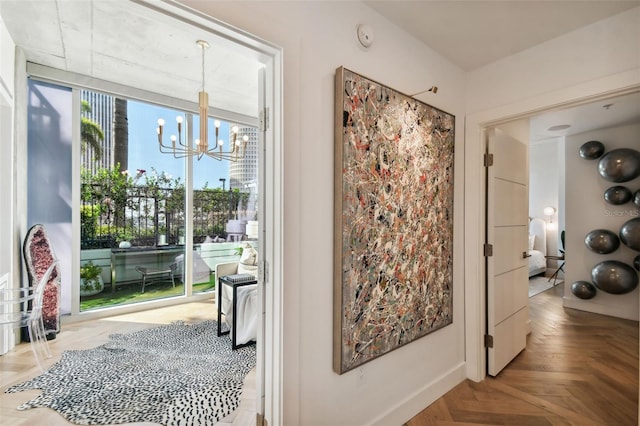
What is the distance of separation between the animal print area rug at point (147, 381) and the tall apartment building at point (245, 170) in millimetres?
2509

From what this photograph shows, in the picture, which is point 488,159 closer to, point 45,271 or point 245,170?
point 245,170

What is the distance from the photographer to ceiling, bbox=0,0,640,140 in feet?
6.01

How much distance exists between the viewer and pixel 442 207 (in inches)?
89.7

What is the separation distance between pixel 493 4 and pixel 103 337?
4408mm

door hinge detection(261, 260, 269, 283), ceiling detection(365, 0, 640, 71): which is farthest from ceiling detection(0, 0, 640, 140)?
door hinge detection(261, 260, 269, 283)

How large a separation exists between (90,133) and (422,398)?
14.9 feet

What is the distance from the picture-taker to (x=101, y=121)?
12.6 feet

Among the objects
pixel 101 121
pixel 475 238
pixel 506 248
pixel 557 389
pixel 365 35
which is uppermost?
pixel 101 121

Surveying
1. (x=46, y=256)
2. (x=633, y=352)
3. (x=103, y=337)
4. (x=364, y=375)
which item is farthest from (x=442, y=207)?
(x=46, y=256)

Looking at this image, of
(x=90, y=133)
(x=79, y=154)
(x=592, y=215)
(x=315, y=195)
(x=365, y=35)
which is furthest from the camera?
(x=592, y=215)

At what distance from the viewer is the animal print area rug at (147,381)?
2012 mm

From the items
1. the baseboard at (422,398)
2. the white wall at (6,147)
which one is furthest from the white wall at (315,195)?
the white wall at (6,147)

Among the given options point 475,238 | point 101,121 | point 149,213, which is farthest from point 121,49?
point 475,238

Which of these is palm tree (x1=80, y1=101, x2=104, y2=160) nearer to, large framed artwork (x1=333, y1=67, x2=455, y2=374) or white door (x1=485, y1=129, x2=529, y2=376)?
large framed artwork (x1=333, y1=67, x2=455, y2=374)
